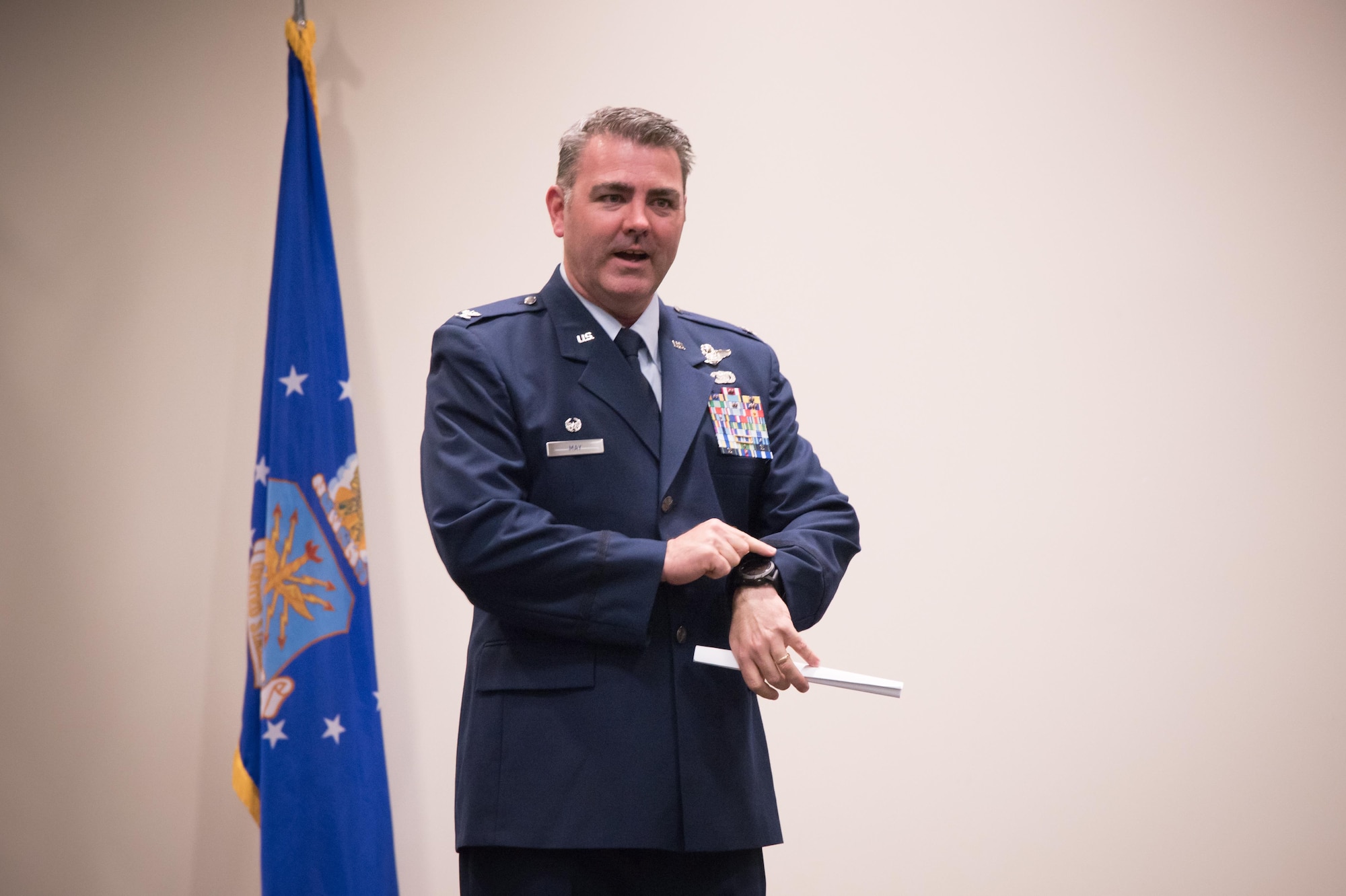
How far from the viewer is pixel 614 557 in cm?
126

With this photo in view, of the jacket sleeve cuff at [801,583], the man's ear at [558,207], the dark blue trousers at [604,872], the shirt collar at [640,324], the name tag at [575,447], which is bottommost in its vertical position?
the dark blue trousers at [604,872]

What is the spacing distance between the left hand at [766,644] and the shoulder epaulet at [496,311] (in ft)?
1.65

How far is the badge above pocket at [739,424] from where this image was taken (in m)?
1.47

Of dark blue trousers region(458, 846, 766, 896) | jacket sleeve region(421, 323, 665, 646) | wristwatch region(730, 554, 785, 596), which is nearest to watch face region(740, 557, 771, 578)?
wristwatch region(730, 554, 785, 596)

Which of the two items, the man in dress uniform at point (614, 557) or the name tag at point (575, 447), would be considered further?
the name tag at point (575, 447)

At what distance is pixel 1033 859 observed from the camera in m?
2.56

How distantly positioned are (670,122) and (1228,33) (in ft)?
6.55

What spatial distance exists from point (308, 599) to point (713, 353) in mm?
1323

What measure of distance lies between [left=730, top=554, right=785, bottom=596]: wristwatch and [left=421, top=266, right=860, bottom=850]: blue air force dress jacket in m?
0.01

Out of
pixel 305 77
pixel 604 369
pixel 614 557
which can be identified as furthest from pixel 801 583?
pixel 305 77

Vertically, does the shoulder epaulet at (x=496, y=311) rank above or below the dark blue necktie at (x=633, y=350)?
above

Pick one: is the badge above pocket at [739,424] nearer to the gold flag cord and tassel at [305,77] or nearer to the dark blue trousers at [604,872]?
the dark blue trousers at [604,872]

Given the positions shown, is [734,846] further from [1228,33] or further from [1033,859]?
[1228,33]

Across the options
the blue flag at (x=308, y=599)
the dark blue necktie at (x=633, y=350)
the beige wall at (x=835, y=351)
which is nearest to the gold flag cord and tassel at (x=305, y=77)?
the blue flag at (x=308, y=599)
